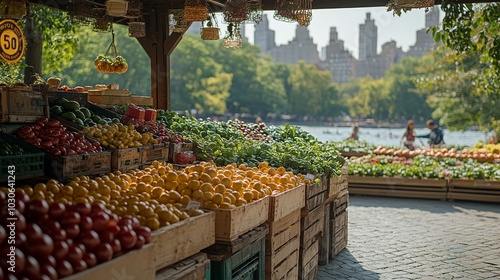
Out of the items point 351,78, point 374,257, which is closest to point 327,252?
point 374,257

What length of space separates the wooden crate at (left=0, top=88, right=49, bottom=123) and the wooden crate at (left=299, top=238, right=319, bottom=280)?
116 inches

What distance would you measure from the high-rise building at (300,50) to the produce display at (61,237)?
4650 inches

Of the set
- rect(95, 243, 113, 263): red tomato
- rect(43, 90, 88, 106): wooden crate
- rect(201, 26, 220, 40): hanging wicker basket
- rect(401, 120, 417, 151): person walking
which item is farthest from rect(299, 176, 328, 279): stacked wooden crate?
rect(401, 120, 417, 151): person walking

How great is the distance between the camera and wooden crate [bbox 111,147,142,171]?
18.1ft

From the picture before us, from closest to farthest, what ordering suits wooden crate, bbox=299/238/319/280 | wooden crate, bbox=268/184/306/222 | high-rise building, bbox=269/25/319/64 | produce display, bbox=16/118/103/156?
1. produce display, bbox=16/118/103/156
2. wooden crate, bbox=268/184/306/222
3. wooden crate, bbox=299/238/319/280
4. high-rise building, bbox=269/25/319/64

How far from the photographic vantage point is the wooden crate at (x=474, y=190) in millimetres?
11938

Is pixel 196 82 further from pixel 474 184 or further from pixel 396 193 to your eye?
pixel 474 184

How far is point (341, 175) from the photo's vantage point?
307 inches

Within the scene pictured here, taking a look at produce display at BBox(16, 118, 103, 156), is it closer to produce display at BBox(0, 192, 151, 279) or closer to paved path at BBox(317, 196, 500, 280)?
produce display at BBox(0, 192, 151, 279)

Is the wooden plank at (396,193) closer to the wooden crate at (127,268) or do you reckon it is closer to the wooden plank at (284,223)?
the wooden plank at (284,223)

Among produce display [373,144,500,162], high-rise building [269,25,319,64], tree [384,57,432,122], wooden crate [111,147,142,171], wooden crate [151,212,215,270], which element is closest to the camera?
wooden crate [151,212,215,270]

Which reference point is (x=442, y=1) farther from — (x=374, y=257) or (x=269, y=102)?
(x=269, y=102)

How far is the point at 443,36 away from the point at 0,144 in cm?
648

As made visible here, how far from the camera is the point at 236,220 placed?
13.9 feet
